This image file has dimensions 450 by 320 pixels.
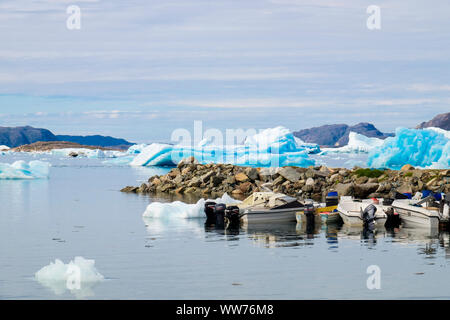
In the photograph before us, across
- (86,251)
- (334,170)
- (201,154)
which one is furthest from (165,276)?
(201,154)

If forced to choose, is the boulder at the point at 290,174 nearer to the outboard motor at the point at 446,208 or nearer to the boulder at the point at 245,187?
the boulder at the point at 245,187

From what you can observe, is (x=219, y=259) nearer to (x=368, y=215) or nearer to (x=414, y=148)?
(x=368, y=215)

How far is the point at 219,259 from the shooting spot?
20.8m

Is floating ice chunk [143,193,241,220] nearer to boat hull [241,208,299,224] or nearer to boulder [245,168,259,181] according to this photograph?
boat hull [241,208,299,224]

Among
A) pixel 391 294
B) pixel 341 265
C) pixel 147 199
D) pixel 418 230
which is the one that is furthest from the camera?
pixel 147 199

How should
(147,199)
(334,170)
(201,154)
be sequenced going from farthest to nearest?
(201,154)
(334,170)
(147,199)

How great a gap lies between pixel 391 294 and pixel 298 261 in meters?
4.85

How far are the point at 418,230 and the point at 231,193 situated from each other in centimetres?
2298

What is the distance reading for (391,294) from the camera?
15719 mm

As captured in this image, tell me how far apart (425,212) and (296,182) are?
21598mm

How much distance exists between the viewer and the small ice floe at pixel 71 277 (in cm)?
1627
